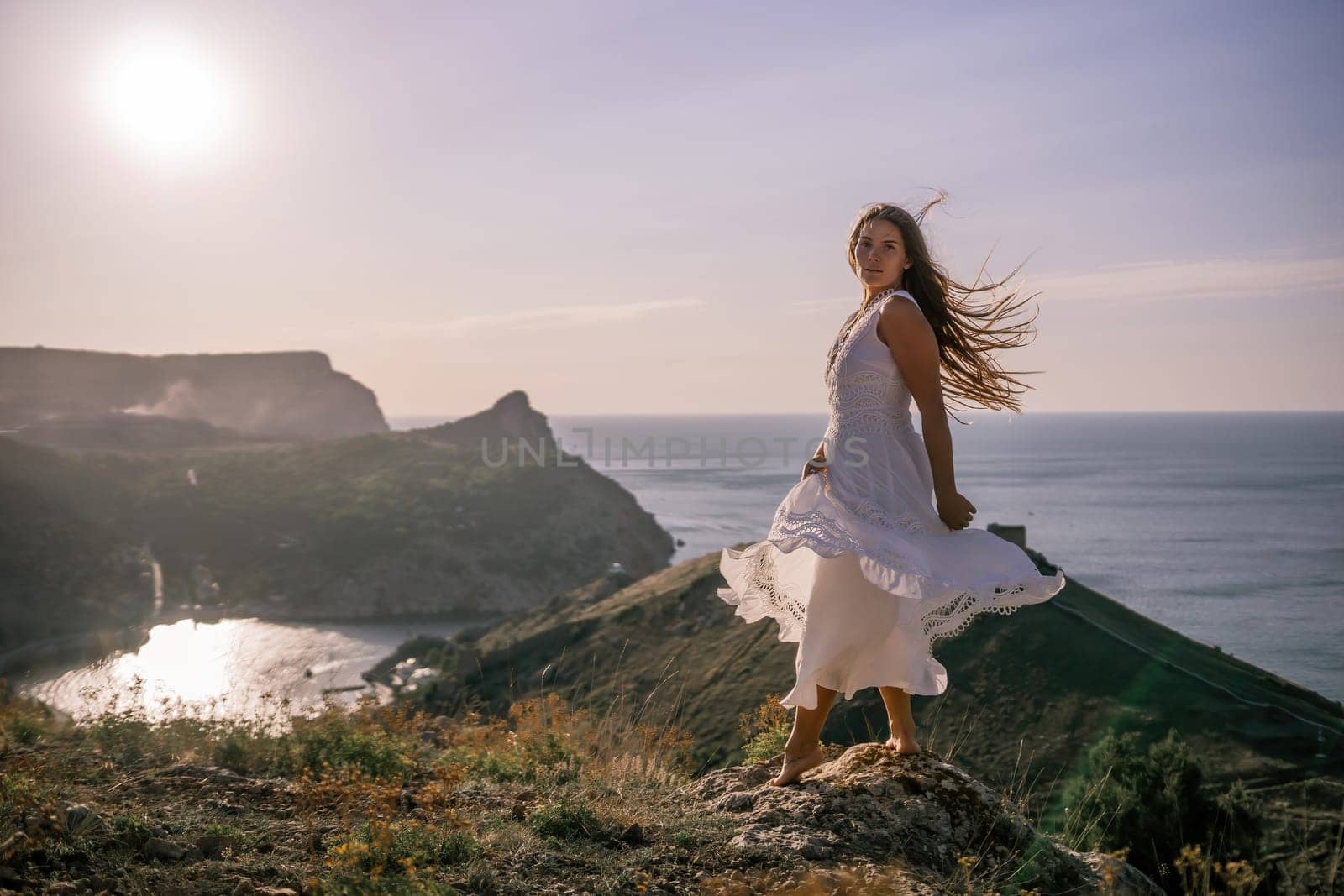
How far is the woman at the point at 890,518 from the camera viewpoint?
11.2 feet

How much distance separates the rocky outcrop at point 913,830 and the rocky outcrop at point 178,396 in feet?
266

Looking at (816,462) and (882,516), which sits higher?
(816,462)

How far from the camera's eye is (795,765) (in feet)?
13.1

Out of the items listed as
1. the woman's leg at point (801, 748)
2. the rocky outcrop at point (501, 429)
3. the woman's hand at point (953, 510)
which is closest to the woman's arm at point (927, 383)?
the woman's hand at point (953, 510)

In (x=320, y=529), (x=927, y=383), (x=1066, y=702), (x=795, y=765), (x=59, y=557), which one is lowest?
(x=59, y=557)

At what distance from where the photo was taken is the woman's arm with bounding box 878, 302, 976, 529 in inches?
140

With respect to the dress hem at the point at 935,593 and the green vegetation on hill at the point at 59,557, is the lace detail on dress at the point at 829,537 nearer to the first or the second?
the dress hem at the point at 935,593

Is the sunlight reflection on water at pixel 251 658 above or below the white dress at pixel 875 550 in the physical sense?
below

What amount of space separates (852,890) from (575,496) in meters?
66.8

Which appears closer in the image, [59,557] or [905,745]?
[905,745]

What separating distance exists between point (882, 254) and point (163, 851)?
11.8 feet

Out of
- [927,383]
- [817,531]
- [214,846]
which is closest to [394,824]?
[214,846]

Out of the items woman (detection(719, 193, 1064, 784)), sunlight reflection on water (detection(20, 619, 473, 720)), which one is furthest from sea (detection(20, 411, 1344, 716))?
woman (detection(719, 193, 1064, 784))

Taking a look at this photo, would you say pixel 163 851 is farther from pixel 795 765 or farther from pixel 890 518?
pixel 890 518
